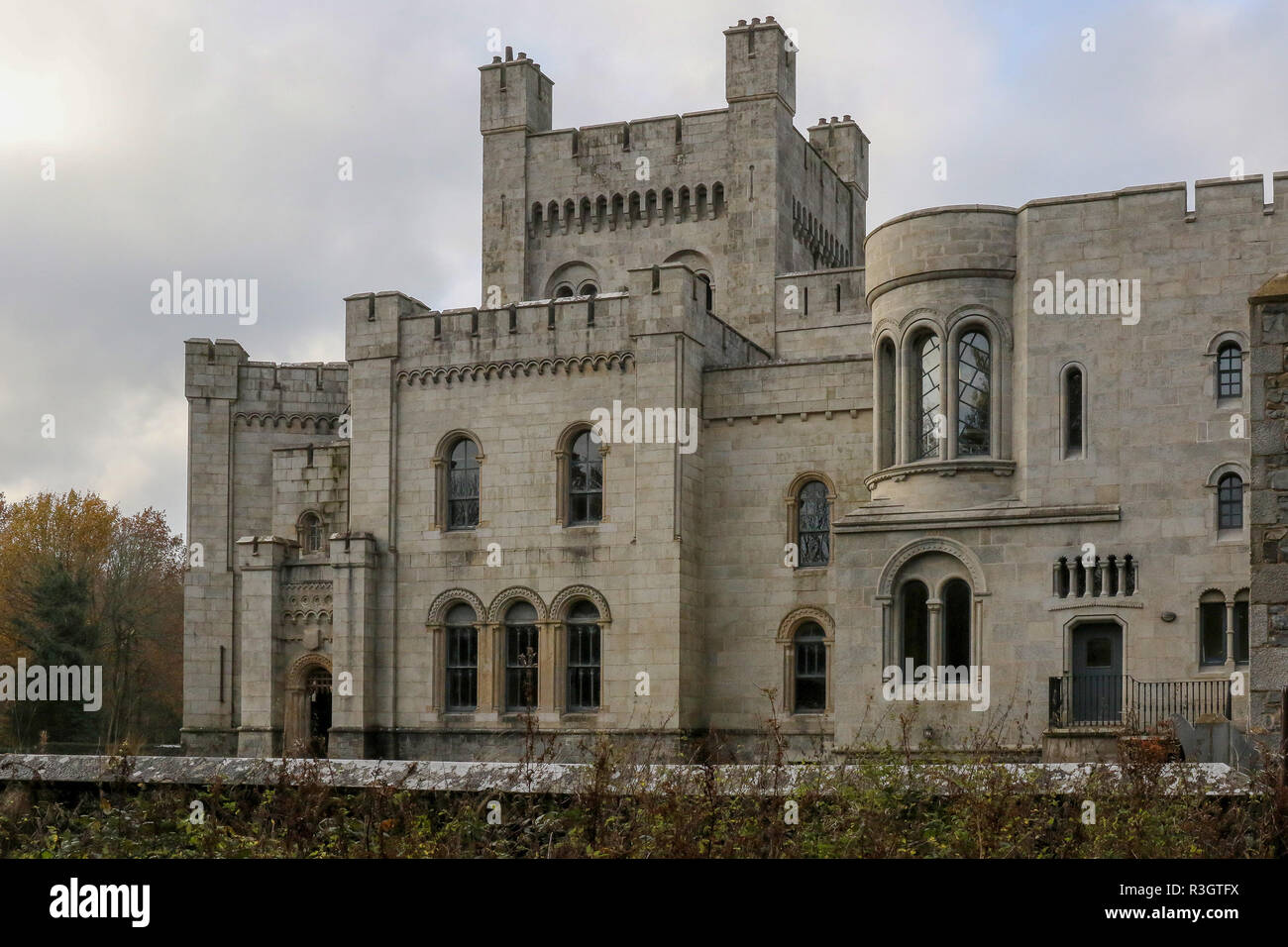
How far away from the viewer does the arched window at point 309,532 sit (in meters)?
40.1

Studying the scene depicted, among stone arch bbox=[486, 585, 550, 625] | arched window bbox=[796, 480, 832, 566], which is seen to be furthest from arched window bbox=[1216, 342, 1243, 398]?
stone arch bbox=[486, 585, 550, 625]

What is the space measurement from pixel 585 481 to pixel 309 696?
28.5 ft

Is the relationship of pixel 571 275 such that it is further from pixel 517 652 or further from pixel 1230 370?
pixel 1230 370

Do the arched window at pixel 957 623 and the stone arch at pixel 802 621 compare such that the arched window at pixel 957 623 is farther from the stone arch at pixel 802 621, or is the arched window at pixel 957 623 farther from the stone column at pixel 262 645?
the stone column at pixel 262 645

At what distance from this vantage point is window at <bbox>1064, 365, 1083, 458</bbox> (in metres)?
30.0

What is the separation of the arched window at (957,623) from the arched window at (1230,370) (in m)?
5.74

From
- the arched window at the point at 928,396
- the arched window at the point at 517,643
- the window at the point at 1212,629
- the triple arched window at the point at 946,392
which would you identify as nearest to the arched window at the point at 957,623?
the triple arched window at the point at 946,392

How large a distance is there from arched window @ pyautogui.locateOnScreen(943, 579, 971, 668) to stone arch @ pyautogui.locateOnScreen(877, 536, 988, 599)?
14.0 inches

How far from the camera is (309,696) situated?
3888cm

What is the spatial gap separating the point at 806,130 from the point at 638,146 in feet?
28.7

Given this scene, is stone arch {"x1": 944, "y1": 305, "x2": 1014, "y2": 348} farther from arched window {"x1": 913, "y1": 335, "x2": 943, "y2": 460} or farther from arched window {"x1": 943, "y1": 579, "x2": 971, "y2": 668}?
arched window {"x1": 943, "y1": 579, "x2": 971, "y2": 668}

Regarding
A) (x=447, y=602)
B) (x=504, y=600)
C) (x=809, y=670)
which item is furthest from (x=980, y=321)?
(x=447, y=602)

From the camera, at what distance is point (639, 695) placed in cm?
3478
